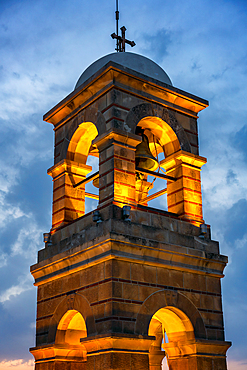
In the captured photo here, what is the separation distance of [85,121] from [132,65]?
2.74 meters

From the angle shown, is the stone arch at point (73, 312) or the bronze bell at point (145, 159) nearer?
the stone arch at point (73, 312)

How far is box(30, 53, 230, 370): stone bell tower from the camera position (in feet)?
45.1

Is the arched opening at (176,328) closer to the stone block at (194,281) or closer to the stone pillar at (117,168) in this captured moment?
the stone block at (194,281)

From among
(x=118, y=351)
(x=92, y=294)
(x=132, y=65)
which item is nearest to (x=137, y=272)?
(x=92, y=294)

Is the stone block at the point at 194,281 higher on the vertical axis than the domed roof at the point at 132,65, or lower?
lower

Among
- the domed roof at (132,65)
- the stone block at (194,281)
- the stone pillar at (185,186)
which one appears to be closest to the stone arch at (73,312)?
the stone block at (194,281)

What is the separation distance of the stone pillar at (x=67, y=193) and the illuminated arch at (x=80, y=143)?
32cm

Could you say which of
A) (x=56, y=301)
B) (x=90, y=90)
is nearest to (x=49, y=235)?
(x=56, y=301)

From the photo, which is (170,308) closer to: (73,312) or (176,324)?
(176,324)

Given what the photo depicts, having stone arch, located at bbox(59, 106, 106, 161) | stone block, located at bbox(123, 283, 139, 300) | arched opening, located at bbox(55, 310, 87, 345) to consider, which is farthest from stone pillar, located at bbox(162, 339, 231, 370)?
stone arch, located at bbox(59, 106, 106, 161)

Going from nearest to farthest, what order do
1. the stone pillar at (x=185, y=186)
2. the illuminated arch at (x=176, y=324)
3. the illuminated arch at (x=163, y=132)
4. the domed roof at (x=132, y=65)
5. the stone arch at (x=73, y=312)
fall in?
1. the stone arch at (x=73, y=312)
2. the illuminated arch at (x=176, y=324)
3. the stone pillar at (x=185, y=186)
4. the illuminated arch at (x=163, y=132)
5. the domed roof at (x=132, y=65)

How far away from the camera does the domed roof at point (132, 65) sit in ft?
58.6

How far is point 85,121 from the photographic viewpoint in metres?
17.2

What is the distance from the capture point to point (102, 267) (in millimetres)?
13984
